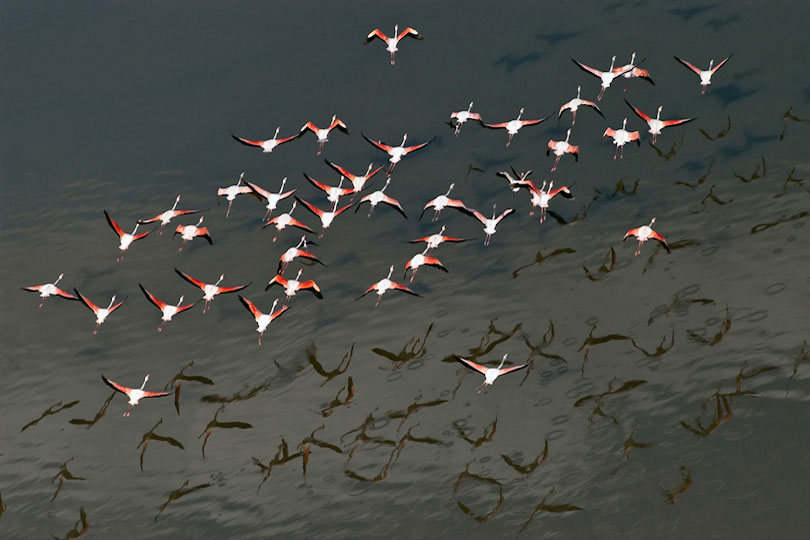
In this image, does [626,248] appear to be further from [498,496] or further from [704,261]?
[498,496]

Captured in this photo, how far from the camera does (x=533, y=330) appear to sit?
212 ft

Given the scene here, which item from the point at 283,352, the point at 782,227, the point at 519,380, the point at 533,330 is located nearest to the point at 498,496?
the point at 519,380

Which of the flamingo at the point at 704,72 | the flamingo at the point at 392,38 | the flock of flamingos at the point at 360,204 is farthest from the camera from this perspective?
the flamingo at the point at 392,38

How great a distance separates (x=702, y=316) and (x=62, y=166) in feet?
154

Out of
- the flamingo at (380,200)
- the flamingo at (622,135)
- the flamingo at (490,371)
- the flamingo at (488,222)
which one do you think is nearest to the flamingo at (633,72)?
the flamingo at (622,135)

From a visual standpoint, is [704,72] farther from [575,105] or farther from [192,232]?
[192,232]

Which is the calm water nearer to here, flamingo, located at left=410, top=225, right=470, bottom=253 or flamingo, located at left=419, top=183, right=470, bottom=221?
flamingo, located at left=410, top=225, right=470, bottom=253

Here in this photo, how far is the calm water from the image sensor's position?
187 ft

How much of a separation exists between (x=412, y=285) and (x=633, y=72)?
2273 cm

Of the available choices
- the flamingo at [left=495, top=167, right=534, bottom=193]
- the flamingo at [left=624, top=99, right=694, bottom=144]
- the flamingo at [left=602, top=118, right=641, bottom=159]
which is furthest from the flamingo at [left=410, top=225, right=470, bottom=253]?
the flamingo at [left=624, top=99, right=694, bottom=144]

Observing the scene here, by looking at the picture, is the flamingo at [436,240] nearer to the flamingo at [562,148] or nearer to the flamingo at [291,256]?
the flamingo at [291,256]

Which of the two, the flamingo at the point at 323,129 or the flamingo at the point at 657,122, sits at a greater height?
the flamingo at the point at 323,129

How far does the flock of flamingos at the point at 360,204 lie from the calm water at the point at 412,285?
99 cm

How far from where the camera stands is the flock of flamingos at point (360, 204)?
6581 centimetres
